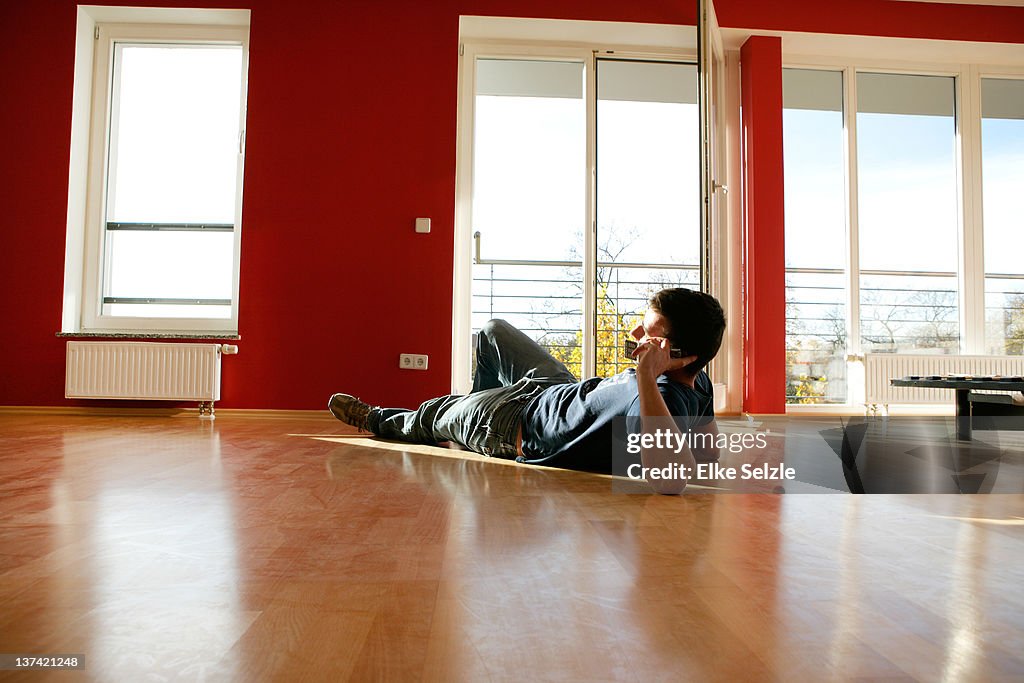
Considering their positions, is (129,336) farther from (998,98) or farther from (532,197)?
(998,98)

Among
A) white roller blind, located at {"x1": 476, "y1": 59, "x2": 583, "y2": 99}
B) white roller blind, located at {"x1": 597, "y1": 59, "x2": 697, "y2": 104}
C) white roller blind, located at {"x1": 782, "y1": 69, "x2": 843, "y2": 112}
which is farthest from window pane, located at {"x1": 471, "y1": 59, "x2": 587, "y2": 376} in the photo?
white roller blind, located at {"x1": 782, "y1": 69, "x2": 843, "y2": 112}

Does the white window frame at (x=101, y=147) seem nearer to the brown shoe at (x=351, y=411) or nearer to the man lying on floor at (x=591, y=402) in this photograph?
the brown shoe at (x=351, y=411)

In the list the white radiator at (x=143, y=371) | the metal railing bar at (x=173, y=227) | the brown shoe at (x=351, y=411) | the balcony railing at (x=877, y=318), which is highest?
the metal railing bar at (x=173, y=227)

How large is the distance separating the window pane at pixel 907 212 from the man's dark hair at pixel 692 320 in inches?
156

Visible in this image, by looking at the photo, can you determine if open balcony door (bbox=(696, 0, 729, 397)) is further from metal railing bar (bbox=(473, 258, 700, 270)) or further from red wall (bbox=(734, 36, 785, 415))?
metal railing bar (bbox=(473, 258, 700, 270))

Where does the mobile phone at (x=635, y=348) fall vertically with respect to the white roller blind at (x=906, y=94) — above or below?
below

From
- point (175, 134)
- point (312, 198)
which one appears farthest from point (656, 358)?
point (175, 134)

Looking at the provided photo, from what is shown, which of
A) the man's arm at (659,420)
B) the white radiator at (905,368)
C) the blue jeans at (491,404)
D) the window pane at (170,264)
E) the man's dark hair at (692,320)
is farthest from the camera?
the white radiator at (905,368)

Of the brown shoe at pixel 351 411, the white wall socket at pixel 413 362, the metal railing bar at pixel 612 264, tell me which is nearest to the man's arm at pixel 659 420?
the brown shoe at pixel 351 411

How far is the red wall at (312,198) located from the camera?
4398mm

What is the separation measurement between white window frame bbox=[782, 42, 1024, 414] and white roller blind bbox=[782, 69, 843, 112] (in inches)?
1.8

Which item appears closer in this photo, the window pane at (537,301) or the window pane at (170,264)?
the window pane at (170,264)

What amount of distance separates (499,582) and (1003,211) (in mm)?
5819

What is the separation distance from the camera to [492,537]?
1237mm
